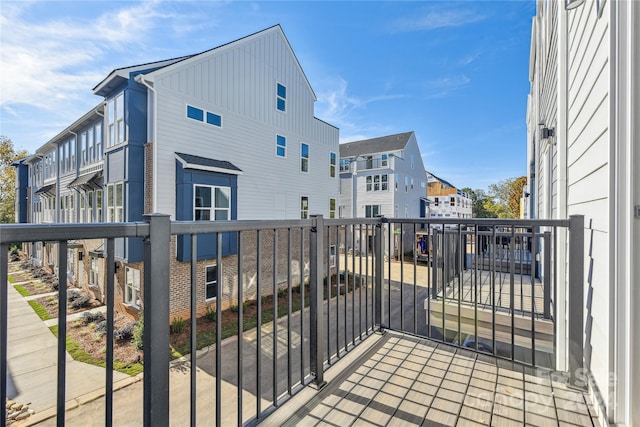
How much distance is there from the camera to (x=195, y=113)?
7887 millimetres

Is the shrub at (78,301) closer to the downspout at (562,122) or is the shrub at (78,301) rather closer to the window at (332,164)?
the window at (332,164)

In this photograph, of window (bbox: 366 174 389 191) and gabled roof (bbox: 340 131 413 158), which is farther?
gabled roof (bbox: 340 131 413 158)

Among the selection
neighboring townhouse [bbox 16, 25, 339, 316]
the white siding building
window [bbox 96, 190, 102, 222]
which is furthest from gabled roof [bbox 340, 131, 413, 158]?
window [bbox 96, 190, 102, 222]

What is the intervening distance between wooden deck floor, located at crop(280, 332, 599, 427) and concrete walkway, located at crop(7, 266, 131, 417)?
375 cm

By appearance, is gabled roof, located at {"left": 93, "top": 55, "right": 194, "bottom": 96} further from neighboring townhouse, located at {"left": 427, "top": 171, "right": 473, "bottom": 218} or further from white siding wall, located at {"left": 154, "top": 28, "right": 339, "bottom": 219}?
neighboring townhouse, located at {"left": 427, "top": 171, "right": 473, "bottom": 218}

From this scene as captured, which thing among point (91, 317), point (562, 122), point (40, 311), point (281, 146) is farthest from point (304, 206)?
point (562, 122)

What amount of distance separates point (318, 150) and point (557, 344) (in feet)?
35.6

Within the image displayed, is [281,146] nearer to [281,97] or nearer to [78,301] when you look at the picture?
[281,97]

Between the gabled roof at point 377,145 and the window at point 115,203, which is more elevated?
the gabled roof at point 377,145

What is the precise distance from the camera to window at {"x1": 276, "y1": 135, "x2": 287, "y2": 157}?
34.0ft

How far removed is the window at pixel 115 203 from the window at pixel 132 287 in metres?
1.53

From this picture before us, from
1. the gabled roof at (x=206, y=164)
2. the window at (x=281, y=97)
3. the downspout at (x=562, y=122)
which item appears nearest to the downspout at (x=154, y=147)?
the gabled roof at (x=206, y=164)

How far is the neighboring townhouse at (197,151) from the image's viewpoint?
23.7 feet

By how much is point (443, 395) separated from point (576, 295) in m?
1.15
